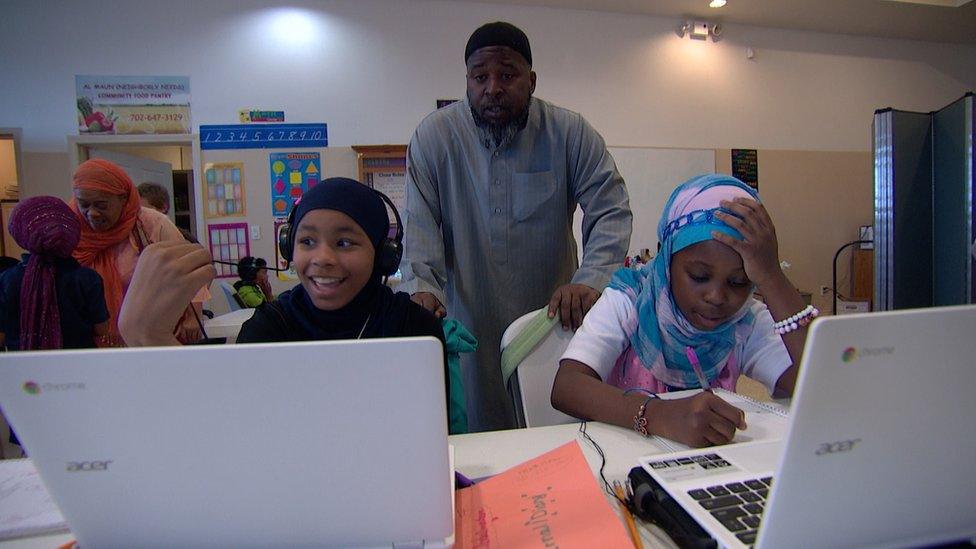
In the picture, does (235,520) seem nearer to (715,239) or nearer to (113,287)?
(715,239)

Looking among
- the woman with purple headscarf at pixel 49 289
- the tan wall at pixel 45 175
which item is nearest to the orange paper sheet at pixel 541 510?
the woman with purple headscarf at pixel 49 289

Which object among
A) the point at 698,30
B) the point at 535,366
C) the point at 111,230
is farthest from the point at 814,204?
the point at 111,230

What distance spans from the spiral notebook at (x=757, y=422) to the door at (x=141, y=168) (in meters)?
4.23

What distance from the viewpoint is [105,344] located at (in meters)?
1.71

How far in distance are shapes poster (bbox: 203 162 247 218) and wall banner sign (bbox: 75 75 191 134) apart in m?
0.43

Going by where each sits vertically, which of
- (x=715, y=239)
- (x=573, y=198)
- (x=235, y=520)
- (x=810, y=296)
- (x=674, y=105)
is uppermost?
(x=674, y=105)

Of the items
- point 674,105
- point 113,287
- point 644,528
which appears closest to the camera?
point 644,528

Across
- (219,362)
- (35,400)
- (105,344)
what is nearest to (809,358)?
(219,362)

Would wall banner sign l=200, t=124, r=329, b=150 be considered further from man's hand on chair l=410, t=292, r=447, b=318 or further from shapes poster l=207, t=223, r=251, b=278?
man's hand on chair l=410, t=292, r=447, b=318

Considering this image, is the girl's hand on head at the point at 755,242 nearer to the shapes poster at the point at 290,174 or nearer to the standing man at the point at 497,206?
the standing man at the point at 497,206

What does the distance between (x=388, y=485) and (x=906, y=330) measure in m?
0.48

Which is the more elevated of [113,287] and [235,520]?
[113,287]

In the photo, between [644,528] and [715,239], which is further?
[715,239]

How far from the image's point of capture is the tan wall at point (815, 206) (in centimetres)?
473
